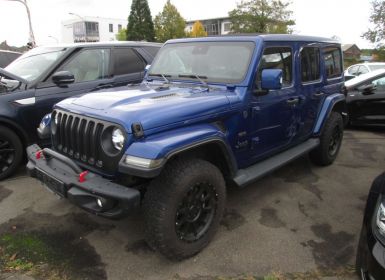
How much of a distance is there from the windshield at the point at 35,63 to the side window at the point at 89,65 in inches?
8.9

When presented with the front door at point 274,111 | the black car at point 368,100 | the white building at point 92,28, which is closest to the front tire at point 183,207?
the front door at point 274,111

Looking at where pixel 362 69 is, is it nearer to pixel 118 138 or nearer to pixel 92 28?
pixel 118 138

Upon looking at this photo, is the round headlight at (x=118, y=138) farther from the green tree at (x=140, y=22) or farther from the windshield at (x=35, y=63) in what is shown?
the green tree at (x=140, y=22)

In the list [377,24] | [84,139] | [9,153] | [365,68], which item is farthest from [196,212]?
[377,24]

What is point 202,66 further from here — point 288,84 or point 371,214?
point 371,214

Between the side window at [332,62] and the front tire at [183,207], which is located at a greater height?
the side window at [332,62]

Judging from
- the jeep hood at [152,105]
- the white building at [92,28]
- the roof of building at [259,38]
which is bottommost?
the jeep hood at [152,105]

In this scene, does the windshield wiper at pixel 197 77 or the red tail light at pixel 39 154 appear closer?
the red tail light at pixel 39 154

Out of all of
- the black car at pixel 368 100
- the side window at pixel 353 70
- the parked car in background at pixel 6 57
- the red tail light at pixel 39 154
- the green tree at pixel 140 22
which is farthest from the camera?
the green tree at pixel 140 22

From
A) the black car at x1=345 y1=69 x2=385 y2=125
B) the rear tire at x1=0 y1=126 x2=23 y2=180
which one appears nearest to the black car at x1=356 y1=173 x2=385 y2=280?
the rear tire at x1=0 y1=126 x2=23 y2=180

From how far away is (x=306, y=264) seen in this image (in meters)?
3.12

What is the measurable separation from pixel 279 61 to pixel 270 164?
3.91 feet

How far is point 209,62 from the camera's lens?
3973mm

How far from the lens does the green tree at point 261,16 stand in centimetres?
4603
